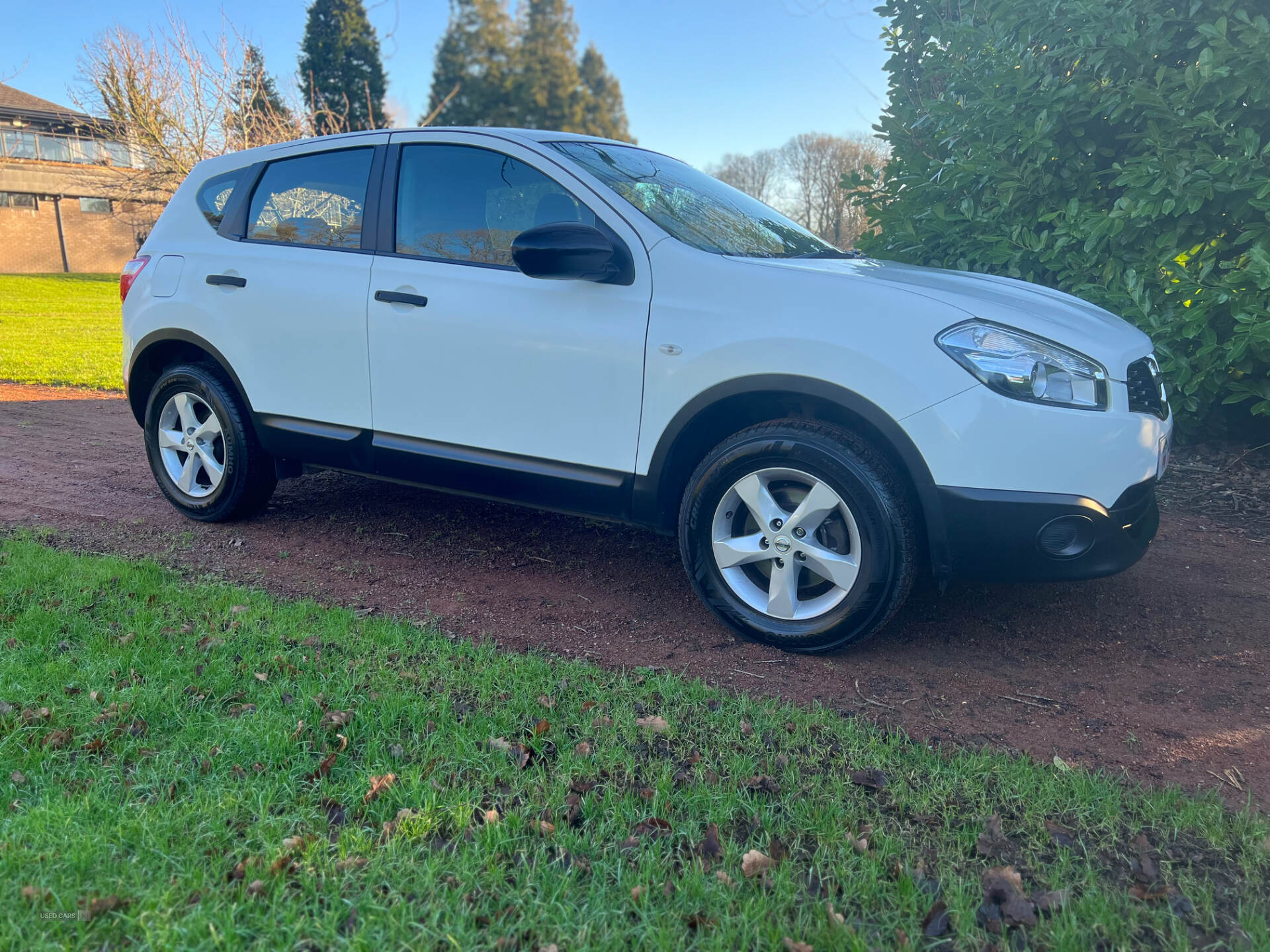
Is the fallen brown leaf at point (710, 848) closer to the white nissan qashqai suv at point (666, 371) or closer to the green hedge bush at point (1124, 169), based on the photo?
the white nissan qashqai suv at point (666, 371)

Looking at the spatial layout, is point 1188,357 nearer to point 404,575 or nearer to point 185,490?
point 404,575

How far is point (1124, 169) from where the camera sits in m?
5.42

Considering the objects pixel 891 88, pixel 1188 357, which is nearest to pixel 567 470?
pixel 1188 357

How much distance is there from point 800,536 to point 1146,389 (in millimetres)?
1383

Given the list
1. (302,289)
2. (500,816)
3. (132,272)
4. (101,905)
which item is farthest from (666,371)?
(132,272)

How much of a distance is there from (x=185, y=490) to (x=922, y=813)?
419 cm

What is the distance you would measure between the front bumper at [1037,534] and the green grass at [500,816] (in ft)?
2.36

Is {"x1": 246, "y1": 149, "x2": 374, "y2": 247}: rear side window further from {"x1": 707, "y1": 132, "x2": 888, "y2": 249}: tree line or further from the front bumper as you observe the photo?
{"x1": 707, "y1": 132, "x2": 888, "y2": 249}: tree line

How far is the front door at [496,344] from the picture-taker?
3609 millimetres

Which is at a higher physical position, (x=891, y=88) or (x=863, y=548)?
(x=891, y=88)

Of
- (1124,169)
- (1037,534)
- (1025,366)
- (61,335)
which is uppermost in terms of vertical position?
(1124,169)

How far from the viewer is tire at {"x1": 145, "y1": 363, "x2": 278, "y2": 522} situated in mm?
4703

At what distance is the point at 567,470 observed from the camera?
3.76 meters

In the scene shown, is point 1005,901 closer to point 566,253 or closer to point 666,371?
point 666,371
